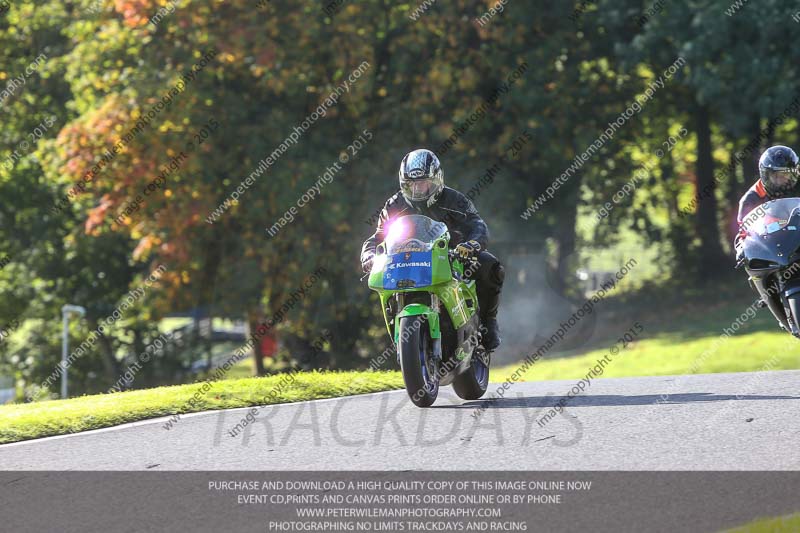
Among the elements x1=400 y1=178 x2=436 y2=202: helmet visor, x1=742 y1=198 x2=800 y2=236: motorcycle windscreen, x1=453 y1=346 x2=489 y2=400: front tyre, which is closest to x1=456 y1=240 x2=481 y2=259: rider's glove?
x1=400 y1=178 x2=436 y2=202: helmet visor

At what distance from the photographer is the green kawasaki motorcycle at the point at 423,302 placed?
927cm

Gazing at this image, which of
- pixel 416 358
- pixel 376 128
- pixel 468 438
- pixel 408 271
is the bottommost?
pixel 468 438

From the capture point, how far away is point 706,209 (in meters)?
28.1

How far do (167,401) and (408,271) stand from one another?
9.87ft

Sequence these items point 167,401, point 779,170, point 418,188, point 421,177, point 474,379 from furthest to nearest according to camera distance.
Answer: point 167,401 < point 474,379 < point 779,170 < point 418,188 < point 421,177

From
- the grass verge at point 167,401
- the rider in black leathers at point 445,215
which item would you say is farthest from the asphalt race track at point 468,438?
the rider in black leathers at point 445,215

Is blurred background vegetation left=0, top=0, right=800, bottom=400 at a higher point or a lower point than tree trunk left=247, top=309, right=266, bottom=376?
higher

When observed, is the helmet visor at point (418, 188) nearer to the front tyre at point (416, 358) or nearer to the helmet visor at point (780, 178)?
the front tyre at point (416, 358)

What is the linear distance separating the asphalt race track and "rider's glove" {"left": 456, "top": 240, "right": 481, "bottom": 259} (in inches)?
52.0

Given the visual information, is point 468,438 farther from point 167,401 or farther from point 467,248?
point 167,401

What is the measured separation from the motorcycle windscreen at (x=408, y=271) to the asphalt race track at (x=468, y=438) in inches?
42.5

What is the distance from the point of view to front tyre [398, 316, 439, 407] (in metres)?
9.17
